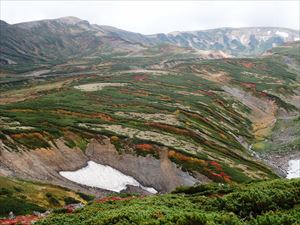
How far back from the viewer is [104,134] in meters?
90.0

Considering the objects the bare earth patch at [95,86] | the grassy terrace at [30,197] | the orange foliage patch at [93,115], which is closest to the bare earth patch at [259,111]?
the orange foliage patch at [93,115]

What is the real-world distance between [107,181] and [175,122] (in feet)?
161

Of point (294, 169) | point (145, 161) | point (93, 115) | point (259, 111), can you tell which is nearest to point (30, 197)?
point (145, 161)

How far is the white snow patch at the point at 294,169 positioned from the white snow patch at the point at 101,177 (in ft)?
109

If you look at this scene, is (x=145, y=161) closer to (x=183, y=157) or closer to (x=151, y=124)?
(x=183, y=157)

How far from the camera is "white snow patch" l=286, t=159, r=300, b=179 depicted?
85.7 m

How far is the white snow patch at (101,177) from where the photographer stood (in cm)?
6750

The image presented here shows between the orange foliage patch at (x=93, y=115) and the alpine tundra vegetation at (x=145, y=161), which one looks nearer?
the alpine tundra vegetation at (x=145, y=161)

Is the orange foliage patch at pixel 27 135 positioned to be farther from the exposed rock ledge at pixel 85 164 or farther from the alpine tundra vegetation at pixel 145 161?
the exposed rock ledge at pixel 85 164

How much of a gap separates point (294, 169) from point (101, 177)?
148 feet

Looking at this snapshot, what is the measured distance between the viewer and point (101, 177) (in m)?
70.9

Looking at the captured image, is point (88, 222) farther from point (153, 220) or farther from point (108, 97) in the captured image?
point (108, 97)

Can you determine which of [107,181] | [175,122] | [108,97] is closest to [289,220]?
[107,181]

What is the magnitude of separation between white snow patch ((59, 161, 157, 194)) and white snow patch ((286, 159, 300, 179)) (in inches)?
1313
